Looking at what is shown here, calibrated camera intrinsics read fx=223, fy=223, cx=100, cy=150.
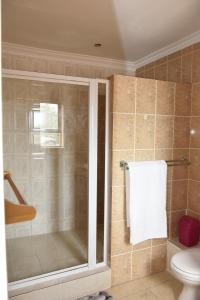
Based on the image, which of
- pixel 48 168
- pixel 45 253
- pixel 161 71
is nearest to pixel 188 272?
pixel 45 253

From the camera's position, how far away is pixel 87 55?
2824 mm

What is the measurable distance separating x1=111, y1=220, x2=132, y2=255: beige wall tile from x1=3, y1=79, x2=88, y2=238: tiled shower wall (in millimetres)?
354

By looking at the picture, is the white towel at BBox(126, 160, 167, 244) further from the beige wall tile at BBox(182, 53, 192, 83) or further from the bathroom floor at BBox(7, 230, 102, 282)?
the beige wall tile at BBox(182, 53, 192, 83)

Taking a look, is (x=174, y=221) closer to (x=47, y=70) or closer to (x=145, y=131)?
(x=145, y=131)

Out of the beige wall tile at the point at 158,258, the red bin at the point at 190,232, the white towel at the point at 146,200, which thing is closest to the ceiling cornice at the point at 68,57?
the white towel at the point at 146,200

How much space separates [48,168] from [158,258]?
5.35 feet

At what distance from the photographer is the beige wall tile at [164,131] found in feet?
7.25

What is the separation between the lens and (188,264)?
5.86 feet

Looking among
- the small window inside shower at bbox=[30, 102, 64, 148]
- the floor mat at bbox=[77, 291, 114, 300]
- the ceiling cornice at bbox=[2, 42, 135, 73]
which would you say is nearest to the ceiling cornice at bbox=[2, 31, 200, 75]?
the ceiling cornice at bbox=[2, 42, 135, 73]

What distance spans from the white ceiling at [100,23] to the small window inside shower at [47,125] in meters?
0.70

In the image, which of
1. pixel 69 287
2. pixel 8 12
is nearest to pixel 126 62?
pixel 8 12

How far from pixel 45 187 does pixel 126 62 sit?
6.54 feet

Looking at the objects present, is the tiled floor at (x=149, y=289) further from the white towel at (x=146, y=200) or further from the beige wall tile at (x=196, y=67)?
the beige wall tile at (x=196, y=67)

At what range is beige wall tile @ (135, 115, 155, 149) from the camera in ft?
6.92
